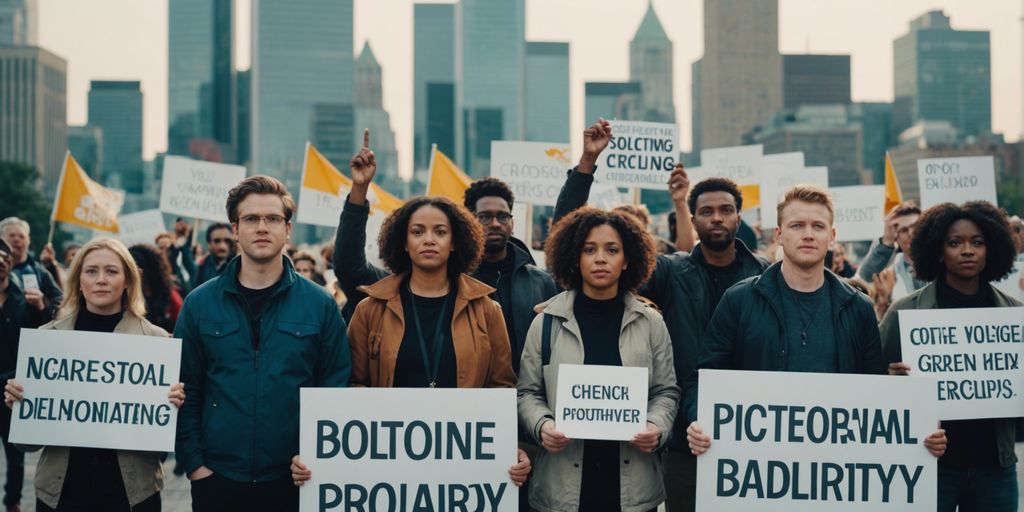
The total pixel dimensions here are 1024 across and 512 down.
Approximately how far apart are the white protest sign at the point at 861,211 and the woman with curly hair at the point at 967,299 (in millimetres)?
7250

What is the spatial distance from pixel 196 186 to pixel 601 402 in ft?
31.0

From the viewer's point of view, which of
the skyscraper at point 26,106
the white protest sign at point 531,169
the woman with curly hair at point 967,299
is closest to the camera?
the woman with curly hair at point 967,299

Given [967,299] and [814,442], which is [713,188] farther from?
[814,442]

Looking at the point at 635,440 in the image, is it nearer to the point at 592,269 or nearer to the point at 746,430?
the point at 746,430

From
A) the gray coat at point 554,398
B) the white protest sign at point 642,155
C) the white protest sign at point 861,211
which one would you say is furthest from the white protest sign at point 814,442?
the white protest sign at point 861,211

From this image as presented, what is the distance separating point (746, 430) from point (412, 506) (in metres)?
1.57

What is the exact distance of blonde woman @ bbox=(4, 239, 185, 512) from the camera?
5.02 meters

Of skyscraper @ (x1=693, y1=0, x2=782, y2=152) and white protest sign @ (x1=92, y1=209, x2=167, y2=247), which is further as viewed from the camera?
skyscraper @ (x1=693, y1=0, x2=782, y2=152)

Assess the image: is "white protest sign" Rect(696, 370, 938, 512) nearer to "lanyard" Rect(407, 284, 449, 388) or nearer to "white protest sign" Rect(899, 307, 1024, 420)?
"white protest sign" Rect(899, 307, 1024, 420)

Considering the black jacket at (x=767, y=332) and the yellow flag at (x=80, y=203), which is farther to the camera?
the yellow flag at (x=80, y=203)

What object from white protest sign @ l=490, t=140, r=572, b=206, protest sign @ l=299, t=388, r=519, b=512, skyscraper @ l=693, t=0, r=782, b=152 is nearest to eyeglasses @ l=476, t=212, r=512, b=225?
protest sign @ l=299, t=388, r=519, b=512

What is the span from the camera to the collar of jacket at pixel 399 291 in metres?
5.02

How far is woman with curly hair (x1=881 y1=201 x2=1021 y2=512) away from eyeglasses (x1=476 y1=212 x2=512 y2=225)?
2189 millimetres

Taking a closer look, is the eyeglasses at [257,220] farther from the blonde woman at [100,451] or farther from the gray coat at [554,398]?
the gray coat at [554,398]
